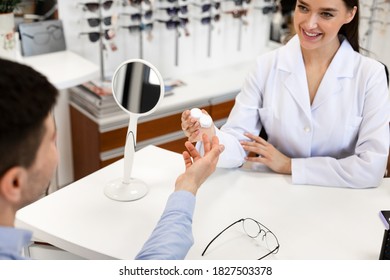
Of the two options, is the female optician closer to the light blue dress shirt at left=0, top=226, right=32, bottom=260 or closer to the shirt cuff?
the shirt cuff

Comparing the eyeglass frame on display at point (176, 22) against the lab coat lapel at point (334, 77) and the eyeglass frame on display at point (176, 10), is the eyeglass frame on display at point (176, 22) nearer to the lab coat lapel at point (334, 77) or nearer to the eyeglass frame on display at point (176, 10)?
the eyeglass frame on display at point (176, 10)

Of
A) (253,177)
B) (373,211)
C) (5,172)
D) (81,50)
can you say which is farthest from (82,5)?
(5,172)

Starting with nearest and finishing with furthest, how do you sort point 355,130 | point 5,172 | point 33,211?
point 5,172 → point 33,211 → point 355,130

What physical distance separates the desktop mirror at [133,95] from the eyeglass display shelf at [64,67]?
81 cm

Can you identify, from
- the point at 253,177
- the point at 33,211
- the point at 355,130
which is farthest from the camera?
the point at 355,130

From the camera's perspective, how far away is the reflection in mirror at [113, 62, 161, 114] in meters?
1.54

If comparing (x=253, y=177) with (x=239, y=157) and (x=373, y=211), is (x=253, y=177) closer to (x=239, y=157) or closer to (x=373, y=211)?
(x=239, y=157)

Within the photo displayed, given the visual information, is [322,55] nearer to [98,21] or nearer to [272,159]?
[272,159]

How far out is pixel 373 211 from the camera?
1.55 meters

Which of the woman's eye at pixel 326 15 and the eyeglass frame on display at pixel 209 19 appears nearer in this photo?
the woman's eye at pixel 326 15

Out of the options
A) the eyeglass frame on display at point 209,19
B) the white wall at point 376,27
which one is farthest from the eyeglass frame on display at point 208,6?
the white wall at point 376,27

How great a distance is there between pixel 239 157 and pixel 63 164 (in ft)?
5.32

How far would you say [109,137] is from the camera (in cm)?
275

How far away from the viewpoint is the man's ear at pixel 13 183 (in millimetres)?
858
